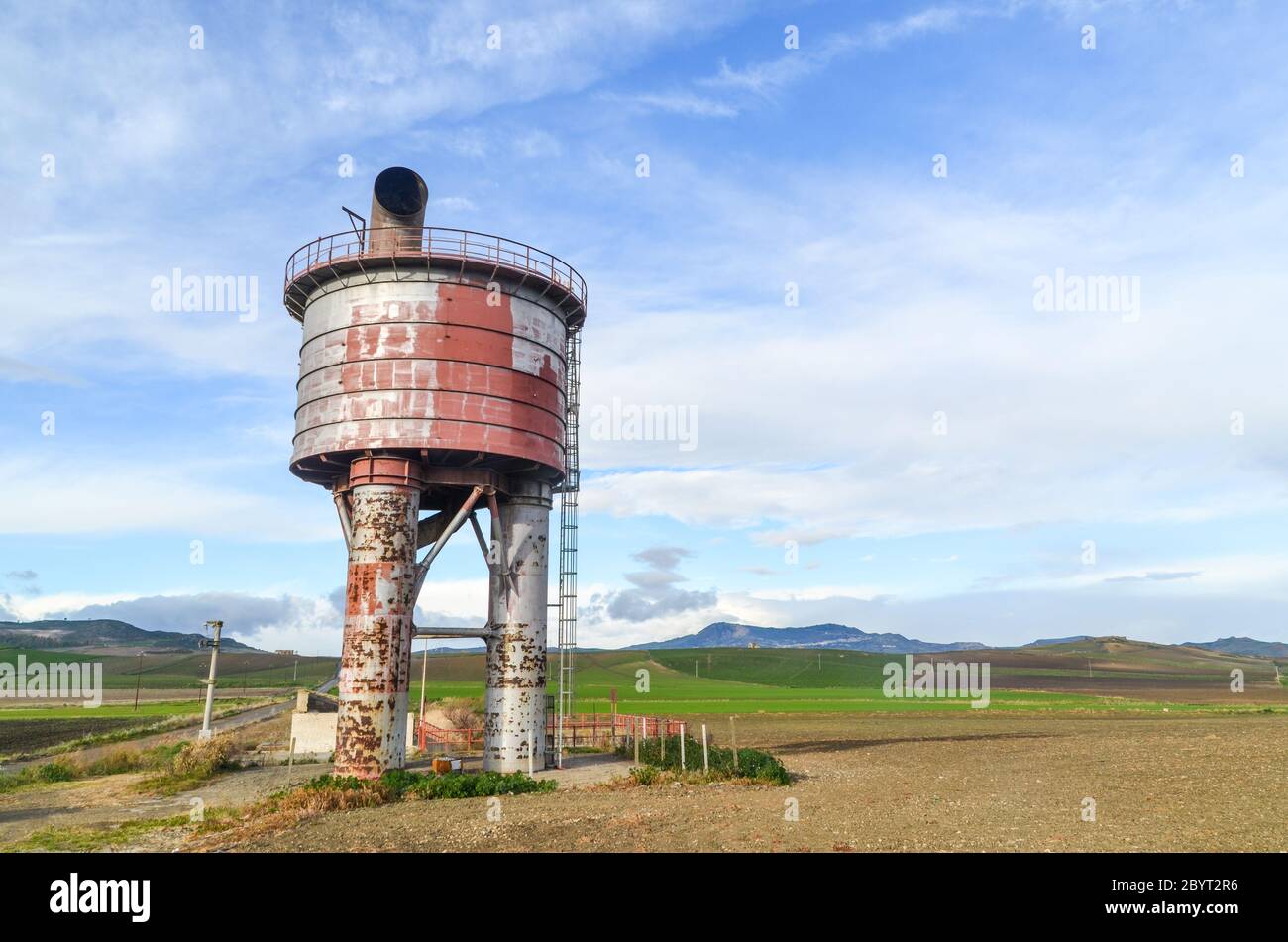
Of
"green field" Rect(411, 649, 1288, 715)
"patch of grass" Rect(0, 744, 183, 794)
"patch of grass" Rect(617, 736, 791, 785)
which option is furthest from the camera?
"green field" Rect(411, 649, 1288, 715)

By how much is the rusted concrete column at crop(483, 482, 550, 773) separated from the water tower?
42mm

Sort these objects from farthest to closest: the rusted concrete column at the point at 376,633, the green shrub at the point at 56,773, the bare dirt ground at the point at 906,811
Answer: the green shrub at the point at 56,773 → the rusted concrete column at the point at 376,633 → the bare dirt ground at the point at 906,811

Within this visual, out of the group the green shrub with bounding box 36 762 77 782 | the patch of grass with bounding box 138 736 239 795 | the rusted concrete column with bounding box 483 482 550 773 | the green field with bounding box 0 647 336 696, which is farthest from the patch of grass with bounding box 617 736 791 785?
the green field with bounding box 0 647 336 696

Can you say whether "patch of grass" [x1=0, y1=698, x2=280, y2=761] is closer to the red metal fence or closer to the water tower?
the red metal fence

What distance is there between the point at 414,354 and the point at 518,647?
30.0 feet

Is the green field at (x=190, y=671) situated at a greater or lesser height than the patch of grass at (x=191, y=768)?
lesser

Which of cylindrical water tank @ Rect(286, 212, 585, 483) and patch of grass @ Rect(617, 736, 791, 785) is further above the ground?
cylindrical water tank @ Rect(286, 212, 585, 483)

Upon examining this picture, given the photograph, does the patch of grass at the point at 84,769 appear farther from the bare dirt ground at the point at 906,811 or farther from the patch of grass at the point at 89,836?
the bare dirt ground at the point at 906,811

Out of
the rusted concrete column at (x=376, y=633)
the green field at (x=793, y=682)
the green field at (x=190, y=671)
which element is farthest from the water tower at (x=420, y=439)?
the green field at (x=190, y=671)

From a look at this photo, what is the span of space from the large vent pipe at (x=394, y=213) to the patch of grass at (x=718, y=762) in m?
16.4

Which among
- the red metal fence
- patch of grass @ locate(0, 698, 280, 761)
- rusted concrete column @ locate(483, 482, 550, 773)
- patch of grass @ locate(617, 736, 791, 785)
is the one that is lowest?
patch of grass @ locate(0, 698, 280, 761)

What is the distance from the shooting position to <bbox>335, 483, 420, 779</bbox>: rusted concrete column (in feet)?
72.2

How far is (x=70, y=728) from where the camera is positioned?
52.5m

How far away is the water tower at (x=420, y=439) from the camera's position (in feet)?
74.4
